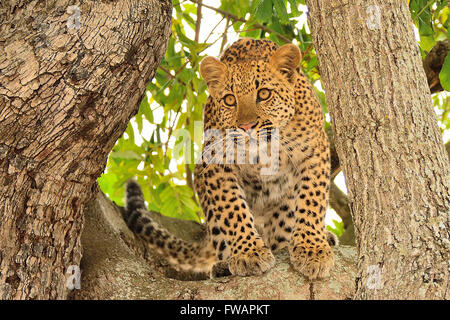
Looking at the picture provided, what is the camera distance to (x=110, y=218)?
5.23 meters

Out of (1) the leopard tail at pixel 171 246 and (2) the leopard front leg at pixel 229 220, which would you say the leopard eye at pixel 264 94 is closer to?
(2) the leopard front leg at pixel 229 220

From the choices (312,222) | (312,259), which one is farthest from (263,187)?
(312,259)

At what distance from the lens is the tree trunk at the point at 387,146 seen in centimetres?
316

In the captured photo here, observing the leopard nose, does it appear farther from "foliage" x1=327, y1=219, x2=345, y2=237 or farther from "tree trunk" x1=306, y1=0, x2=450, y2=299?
"foliage" x1=327, y1=219, x2=345, y2=237

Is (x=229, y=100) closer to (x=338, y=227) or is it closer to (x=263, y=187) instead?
(x=263, y=187)

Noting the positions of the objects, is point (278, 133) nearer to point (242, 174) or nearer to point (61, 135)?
point (242, 174)

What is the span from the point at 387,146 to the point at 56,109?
1844 mm

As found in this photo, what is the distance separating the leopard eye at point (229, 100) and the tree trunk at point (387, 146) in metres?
1.40

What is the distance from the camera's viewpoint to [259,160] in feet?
17.3

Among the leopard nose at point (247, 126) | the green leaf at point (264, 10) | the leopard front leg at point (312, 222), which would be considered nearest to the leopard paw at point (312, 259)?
the leopard front leg at point (312, 222)

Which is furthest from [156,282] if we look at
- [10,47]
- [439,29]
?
[439,29]

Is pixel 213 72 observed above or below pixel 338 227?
above

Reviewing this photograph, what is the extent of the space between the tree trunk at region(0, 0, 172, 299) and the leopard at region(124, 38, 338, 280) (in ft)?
4.11
